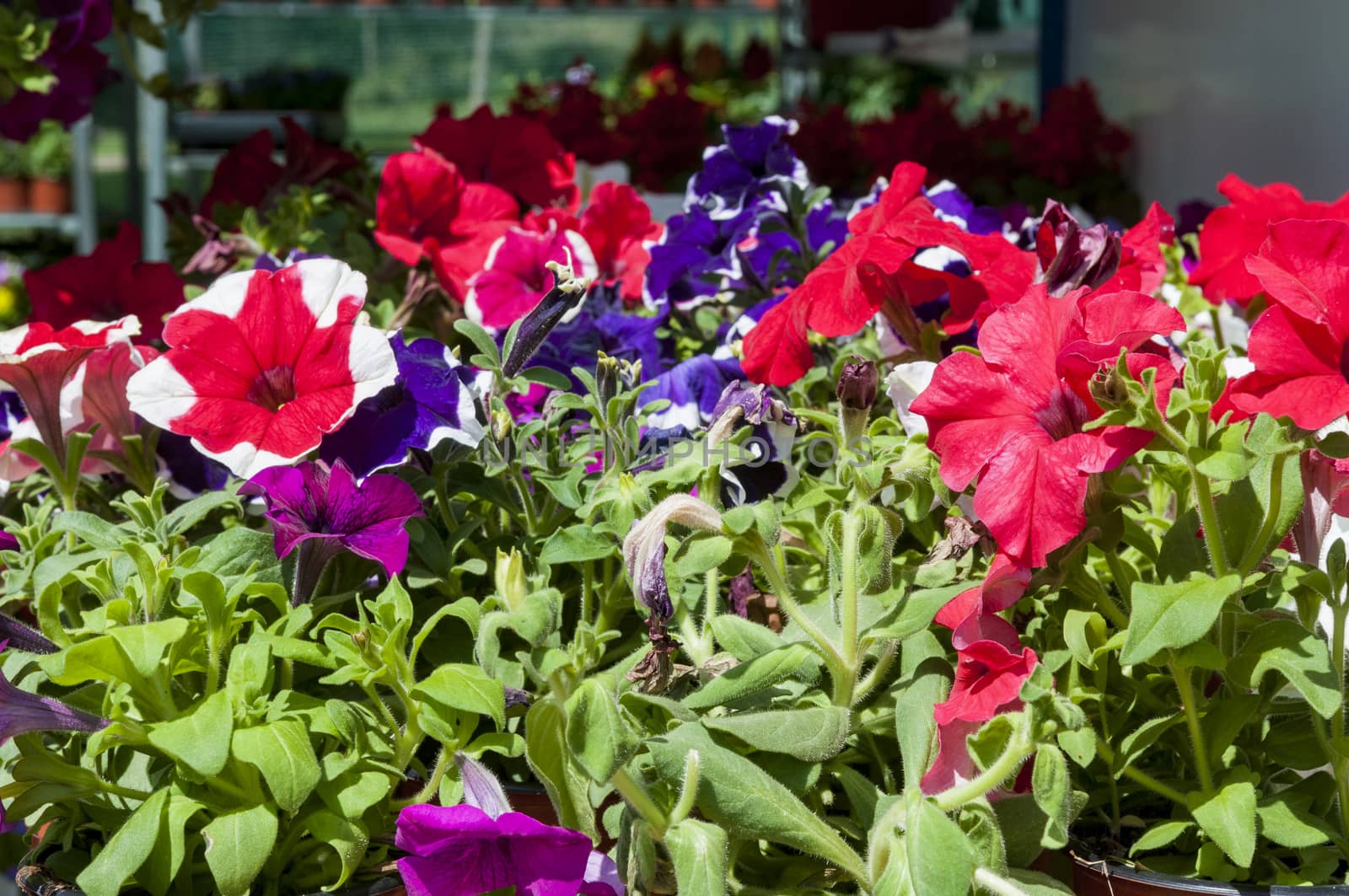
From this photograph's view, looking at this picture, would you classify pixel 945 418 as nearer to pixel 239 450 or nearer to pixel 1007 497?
pixel 1007 497

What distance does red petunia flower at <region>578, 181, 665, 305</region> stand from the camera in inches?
41.8

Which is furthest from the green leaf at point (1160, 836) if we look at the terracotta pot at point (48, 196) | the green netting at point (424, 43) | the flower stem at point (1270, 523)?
the green netting at point (424, 43)

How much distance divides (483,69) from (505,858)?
6.23 meters

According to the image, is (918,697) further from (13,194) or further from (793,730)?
(13,194)

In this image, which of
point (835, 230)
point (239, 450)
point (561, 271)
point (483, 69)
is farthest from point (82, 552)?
point (483, 69)

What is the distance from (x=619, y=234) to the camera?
1.08 meters

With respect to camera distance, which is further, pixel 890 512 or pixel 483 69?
pixel 483 69

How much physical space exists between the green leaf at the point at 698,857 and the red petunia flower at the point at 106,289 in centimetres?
71

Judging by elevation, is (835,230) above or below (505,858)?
above

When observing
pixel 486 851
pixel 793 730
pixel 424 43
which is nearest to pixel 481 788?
pixel 486 851

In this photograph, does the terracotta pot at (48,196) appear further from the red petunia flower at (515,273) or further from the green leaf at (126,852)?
the green leaf at (126,852)

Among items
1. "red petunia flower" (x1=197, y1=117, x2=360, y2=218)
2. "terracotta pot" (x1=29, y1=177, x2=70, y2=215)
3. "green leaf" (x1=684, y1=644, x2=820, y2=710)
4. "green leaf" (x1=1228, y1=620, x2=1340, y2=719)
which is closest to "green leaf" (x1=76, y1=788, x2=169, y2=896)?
"green leaf" (x1=684, y1=644, x2=820, y2=710)

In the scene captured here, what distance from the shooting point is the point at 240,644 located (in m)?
0.59

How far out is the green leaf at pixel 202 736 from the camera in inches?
20.6
